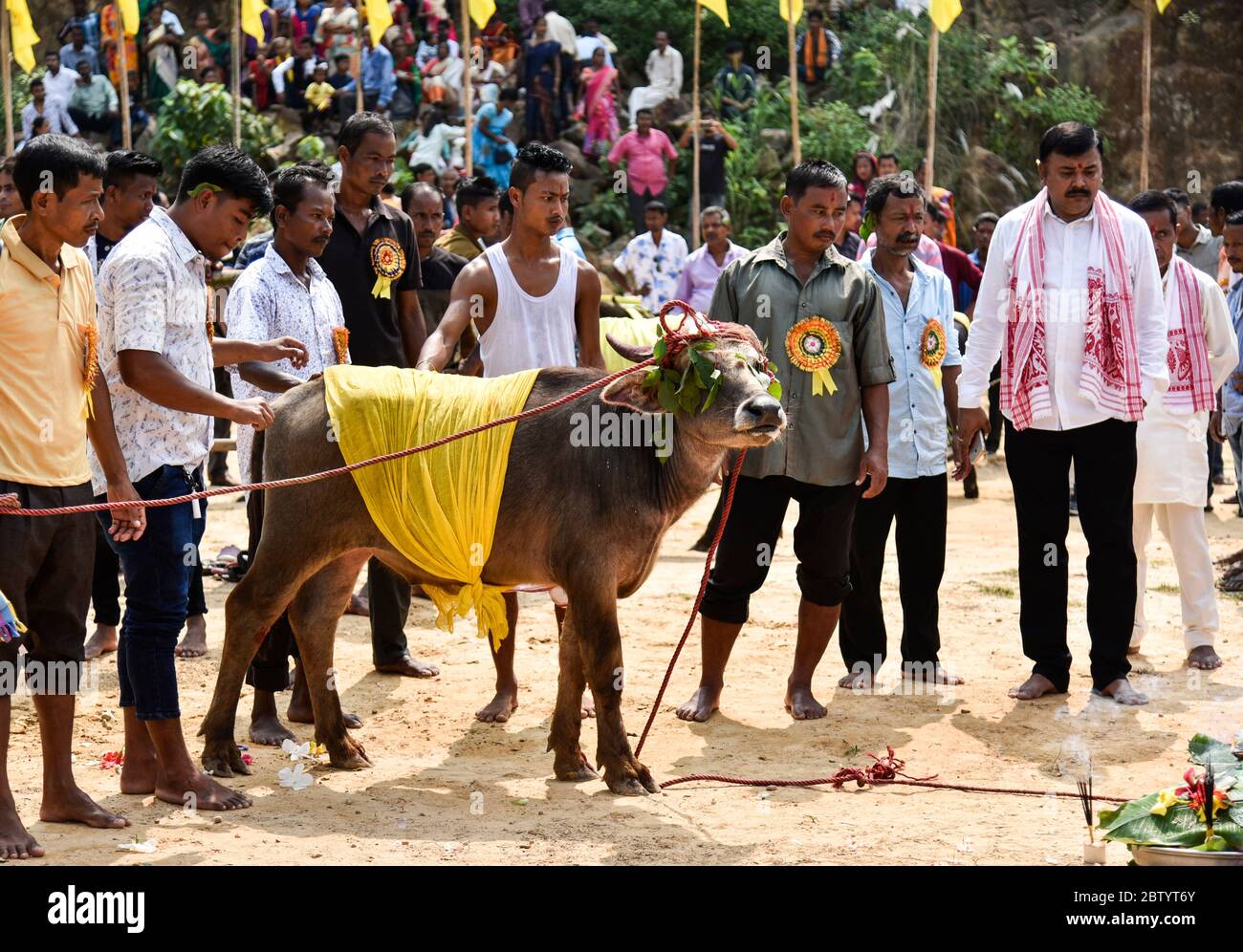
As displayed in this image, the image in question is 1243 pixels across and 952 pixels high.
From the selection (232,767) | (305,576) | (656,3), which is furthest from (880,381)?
(656,3)

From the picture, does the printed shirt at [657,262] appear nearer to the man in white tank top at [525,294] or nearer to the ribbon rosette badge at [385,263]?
the ribbon rosette badge at [385,263]

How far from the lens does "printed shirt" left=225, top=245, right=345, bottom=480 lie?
7137 millimetres

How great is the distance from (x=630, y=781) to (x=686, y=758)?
2.22ft

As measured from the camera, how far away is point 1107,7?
26.6 m

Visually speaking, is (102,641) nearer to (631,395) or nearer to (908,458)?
(631,395)

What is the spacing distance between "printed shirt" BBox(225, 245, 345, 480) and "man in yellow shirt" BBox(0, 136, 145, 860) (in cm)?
160

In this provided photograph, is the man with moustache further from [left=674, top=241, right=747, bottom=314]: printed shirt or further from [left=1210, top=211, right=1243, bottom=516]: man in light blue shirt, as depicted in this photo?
[left=674, top=241, right=747, bottom=314]: printed shirt

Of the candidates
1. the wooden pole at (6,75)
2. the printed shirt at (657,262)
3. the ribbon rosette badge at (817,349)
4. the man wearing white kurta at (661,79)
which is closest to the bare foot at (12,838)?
the ribbon rosette badge at (817,349)

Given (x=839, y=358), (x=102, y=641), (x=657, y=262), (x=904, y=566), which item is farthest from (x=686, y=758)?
(x=657, y=262)

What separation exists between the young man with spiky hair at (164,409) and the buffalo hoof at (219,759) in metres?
0.33

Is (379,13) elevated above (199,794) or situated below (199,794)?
above

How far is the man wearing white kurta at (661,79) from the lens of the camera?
78.3 ft

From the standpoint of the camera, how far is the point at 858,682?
8094mm

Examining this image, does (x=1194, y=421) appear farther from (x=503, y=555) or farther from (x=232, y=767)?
A: (x=232, y=767)
